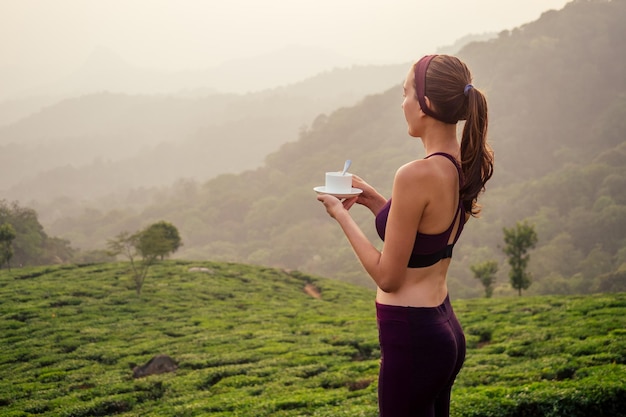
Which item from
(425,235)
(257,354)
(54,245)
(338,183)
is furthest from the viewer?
(54,245)

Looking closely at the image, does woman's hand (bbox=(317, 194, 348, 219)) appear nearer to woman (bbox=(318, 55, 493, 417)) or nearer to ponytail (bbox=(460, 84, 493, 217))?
woman (bbox=(318, 55, 493, 417))

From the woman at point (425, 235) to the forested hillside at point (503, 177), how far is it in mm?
61473

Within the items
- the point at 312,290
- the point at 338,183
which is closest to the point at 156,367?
the point at 338,183

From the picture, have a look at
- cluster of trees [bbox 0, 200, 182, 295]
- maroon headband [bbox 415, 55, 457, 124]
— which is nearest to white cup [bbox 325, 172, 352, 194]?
maroon headband [bbox 415, 55, 457, 124]

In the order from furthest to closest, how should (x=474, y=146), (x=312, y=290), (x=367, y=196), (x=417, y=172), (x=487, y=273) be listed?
1. (x=312, y=290)
2. (x=487, y=273)
3. (x=367, y=196)
4. (x=474, y=146)
5. (x=417, y=172)

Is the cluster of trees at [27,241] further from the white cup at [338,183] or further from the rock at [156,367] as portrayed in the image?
the white cup at [338,183]

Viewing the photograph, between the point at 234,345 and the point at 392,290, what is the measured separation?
1362 centimetres

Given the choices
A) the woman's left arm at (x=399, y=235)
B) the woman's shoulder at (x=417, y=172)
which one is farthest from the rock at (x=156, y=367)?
the woman's shoulder at (x=417, y=172)

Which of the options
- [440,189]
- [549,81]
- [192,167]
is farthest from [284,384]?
[192,167]

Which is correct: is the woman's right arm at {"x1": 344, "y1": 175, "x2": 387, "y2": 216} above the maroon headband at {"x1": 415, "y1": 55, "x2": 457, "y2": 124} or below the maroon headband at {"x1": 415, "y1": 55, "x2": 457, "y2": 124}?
below

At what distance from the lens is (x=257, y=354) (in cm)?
1380

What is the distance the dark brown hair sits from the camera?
2402 mm

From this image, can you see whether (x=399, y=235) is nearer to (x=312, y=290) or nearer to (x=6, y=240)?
(x=312, y=290)

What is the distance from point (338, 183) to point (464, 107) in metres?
0.81
